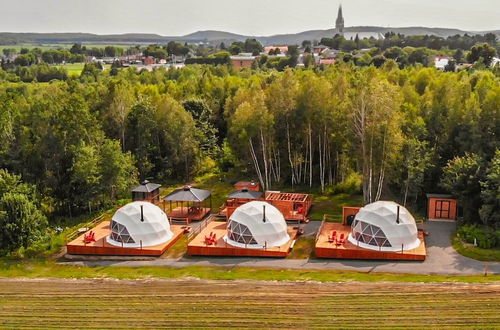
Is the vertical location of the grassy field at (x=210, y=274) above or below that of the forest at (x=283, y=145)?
below

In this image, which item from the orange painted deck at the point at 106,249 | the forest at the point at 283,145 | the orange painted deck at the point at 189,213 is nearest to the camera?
the orange painted deck at the point at 106,249

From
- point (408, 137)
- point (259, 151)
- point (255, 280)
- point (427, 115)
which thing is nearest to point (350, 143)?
point (408, 137)

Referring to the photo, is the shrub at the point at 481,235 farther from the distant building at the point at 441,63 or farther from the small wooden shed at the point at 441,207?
the distant building at the point at 441,63

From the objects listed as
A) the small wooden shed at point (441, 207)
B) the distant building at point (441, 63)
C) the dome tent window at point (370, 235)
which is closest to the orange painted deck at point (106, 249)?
the dome tent window at point (370, 235)

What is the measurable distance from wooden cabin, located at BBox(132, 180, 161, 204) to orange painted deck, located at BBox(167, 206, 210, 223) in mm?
2827

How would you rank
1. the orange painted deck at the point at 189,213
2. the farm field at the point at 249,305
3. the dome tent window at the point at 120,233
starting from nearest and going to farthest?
1. the farm field at the point at 249,305
2. the dome tent window at the point at 120,233
3. the orange painted deck at the point at 189,213

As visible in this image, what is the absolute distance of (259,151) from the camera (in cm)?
4472

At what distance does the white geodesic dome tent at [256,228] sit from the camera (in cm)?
2972

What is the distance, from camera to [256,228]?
1179 inches

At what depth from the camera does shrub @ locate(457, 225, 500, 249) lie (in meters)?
28.7

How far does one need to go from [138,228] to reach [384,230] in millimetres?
14784

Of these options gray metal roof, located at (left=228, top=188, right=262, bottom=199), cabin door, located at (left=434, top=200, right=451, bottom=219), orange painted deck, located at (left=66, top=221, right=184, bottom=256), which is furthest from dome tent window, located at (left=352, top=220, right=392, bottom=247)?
orange painted deck, located at (left=66, top=221, right=184, bottom=256)

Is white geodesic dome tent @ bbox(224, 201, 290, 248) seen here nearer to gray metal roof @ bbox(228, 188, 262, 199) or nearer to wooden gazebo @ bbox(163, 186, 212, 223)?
gray metal roof @ bbox(228, 188, 262, 199)

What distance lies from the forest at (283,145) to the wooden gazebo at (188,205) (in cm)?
541
